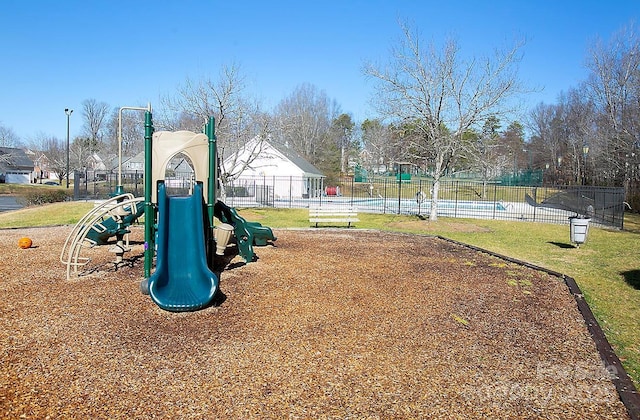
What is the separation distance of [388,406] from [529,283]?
586 cm

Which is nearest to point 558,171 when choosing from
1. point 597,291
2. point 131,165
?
point 131,165

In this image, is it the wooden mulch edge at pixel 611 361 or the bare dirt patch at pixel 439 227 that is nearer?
the wooden mulch edge at pixel 611 361

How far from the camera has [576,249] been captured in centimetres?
1401

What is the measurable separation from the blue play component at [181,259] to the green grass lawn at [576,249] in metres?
5.18

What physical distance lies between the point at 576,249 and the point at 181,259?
1149 centimetres

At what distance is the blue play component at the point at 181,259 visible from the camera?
21.5ft

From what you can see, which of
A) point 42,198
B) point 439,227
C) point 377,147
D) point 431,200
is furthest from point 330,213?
point 377,147

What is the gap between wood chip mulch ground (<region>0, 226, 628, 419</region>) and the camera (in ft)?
13.7

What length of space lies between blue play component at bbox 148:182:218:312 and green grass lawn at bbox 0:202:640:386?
5184mm

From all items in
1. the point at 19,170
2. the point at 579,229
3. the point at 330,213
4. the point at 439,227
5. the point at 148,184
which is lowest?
the point at 439,227

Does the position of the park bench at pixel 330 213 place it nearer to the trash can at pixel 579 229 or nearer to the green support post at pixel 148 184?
the trash can at pixel 579 229

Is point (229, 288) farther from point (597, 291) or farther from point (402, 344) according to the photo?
point (597, 291)

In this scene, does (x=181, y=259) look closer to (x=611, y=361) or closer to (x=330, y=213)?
(x=611, y=361)

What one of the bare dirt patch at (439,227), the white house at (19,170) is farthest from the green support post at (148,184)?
the white house at (19,170)
